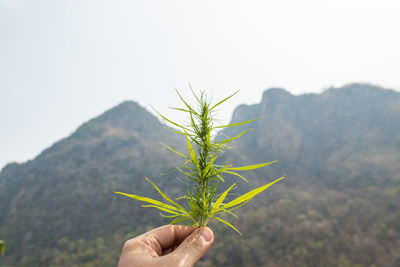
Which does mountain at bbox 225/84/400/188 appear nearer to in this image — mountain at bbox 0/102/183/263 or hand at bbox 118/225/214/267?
mountain at bbox 0/102/183/263

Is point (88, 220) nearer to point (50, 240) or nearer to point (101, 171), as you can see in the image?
point (50, 240)

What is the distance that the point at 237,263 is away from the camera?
32.6ft

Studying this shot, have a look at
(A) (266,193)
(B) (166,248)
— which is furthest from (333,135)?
(B) (166,248)

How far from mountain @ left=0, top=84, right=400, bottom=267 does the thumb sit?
2604 mm

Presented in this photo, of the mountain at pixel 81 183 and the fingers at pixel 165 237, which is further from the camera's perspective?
the mountain at pixel 81 183

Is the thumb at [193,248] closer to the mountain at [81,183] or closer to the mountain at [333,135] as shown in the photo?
the mountain at [81,183]

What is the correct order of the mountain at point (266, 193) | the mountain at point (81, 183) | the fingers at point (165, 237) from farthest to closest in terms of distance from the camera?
the mountain at point (81, 183)
the mountain at point (266, 193)
the fingers at point (165, 237)

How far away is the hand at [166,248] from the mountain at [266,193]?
8.30ft

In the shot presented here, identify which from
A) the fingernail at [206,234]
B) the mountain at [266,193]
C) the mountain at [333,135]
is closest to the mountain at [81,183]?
the mountain at [266,193]

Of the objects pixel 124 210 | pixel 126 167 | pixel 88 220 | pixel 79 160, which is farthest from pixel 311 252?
pixel 79 160

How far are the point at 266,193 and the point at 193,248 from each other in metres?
19.3

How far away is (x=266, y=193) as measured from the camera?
18.4 metres

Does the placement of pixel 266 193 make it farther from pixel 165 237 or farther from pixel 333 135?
pixel 165 237

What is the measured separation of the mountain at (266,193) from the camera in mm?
10547
